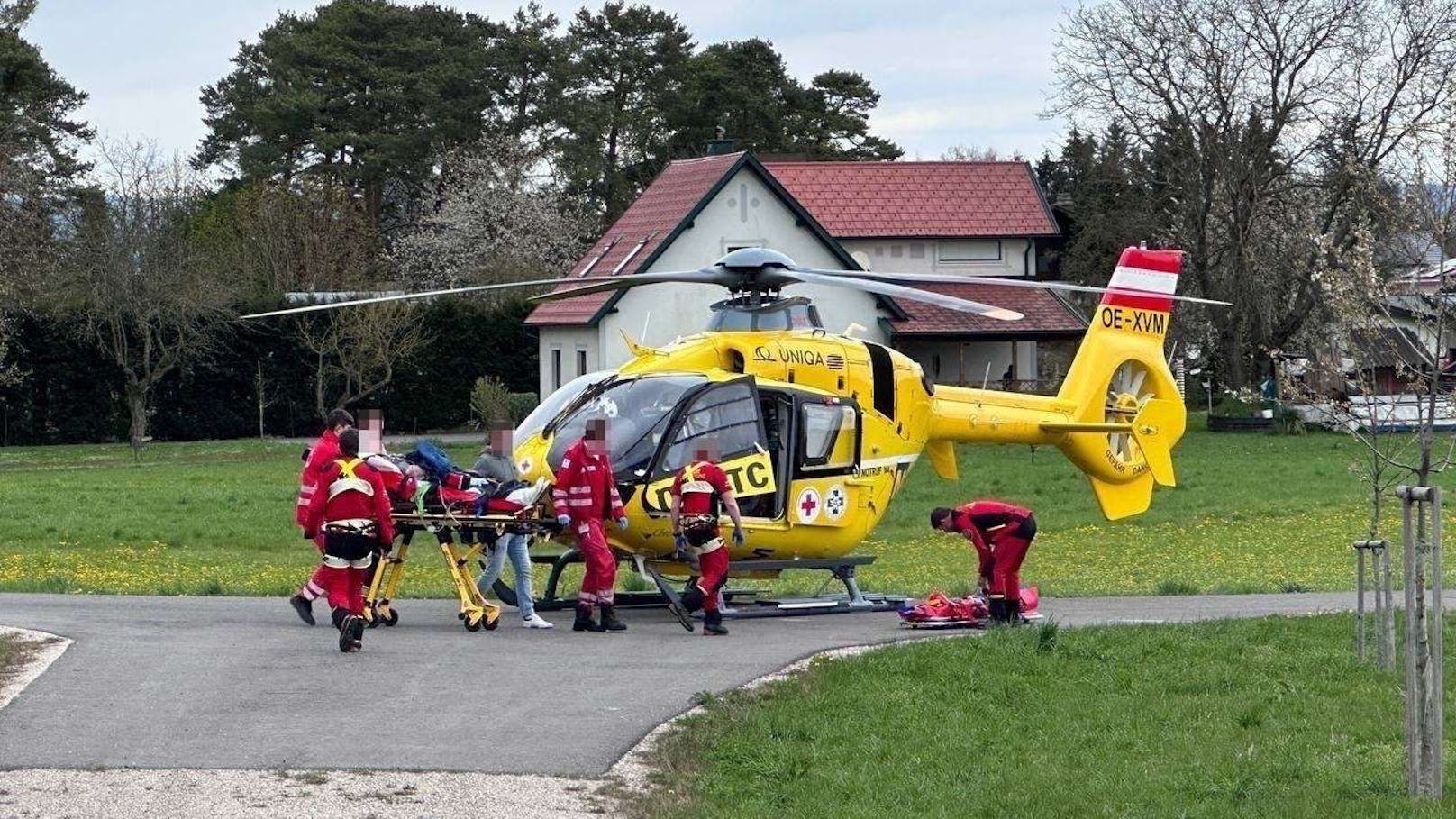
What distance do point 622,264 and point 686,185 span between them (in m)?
3.82

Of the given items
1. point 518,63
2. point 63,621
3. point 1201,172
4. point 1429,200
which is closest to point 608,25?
point 518,63

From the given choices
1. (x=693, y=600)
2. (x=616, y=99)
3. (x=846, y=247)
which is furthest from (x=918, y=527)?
(x=616, y=99)

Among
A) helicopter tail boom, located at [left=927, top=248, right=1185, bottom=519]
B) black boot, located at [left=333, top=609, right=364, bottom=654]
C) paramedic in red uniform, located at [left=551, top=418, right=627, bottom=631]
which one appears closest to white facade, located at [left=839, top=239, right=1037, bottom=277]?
helicopter tail boom, located at [left=927, top=248, right=1185, bottom=519]

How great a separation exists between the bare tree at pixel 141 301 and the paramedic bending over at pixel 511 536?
110 feet

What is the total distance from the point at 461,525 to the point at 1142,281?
9.03 m

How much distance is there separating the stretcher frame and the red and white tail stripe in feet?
26.4

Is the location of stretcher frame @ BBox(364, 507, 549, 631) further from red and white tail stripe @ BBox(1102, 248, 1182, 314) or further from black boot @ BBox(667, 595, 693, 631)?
red and white tail stripe @ BBox(1102, 248, 1182, 314)

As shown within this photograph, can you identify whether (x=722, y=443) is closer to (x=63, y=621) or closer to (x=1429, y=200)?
(x=63, y=621)

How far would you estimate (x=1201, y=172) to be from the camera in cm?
5394

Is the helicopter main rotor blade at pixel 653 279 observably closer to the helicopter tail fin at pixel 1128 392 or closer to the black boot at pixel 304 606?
the black boot at pixel 304 606

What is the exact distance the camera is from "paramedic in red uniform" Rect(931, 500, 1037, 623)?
16.0 meters

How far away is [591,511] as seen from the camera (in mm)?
15711

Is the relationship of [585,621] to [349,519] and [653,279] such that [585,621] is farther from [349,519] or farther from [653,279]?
[653,279]

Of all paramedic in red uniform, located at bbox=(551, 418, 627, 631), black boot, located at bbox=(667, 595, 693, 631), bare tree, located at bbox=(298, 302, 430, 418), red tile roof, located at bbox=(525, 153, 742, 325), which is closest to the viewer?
paramedic in red uniform, located at bbox=(551, 418, 627, 631)
